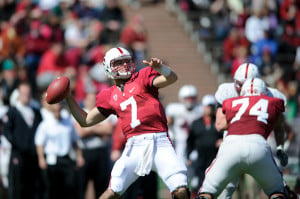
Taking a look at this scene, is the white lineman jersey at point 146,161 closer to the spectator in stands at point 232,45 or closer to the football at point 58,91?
the football at point 58,91

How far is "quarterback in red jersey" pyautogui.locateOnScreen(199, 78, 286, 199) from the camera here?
7.20 metres

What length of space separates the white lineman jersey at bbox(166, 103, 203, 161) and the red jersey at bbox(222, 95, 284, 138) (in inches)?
198

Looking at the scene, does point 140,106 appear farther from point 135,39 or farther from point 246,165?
point 135,39

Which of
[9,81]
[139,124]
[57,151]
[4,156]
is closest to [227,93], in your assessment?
[139,124]

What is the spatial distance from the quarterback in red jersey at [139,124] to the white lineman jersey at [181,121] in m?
4.67

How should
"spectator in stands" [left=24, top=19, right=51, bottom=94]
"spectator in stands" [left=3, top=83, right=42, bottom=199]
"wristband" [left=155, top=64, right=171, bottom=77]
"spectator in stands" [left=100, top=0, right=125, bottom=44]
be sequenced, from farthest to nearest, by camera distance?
"spectator in stands" [left=100, top=0, right=125, bottom=44]
"spectator in stands" [left=24, top=19, right=51, bottom=94]
"spectator in stands" [left=3, top=83, right=42, bottom=199]
"wristband" [left=155, top=64, right=171, bottom=77]

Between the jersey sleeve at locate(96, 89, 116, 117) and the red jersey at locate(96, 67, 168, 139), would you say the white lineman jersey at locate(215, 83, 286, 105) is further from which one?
the jersey sleeve at locate(96, 89, 116, 117)

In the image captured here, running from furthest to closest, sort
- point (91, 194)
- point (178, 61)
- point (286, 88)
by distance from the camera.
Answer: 1. point (178, 61)
2. point (286, 88)
3. point (91, 194)

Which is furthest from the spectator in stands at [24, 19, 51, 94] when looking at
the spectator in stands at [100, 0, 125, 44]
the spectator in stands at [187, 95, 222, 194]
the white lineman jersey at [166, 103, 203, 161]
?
the spectator in stands at [187, 95, 222, 194]

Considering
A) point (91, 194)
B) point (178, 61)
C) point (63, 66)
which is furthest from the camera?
point (178, 61)

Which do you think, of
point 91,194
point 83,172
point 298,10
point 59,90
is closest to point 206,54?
point 298,10

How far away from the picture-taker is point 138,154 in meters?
7.65

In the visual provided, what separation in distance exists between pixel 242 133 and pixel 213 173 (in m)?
0.48

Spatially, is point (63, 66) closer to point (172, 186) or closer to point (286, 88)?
point (286, 88)
